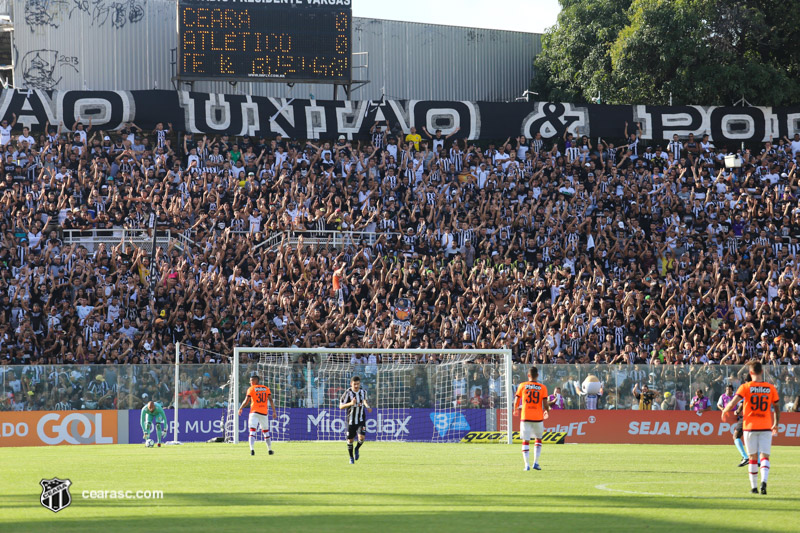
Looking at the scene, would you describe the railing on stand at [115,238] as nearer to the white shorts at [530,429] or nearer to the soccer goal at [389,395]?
the soccer goal at [389,395]

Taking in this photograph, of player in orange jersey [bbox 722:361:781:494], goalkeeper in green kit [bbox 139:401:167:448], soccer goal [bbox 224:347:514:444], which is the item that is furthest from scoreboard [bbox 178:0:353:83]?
player in orange jersey [bbox 722:361:781:494]

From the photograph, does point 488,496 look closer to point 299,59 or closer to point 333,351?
point 333,351

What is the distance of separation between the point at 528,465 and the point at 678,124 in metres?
30.9

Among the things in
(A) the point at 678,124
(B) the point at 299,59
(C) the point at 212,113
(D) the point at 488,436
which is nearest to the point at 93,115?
(C) the point at 212,113

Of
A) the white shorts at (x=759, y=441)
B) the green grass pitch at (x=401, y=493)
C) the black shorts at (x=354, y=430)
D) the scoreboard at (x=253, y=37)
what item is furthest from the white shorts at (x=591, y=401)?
the scoreboard at (x=253, y=37)

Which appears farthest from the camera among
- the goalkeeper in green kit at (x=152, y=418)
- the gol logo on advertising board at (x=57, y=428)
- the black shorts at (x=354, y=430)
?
the gol logo on advertising board at (x=57, y=428)

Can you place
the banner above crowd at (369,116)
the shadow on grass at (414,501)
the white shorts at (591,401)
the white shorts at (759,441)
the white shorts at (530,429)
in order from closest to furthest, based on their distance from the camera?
the shadow on grass at (414,501), the white shorts at (759,441), the white shorts at (530,429), the white shorts at (591,401), the banner above crowd at (369,116)

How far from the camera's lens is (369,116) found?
149ft

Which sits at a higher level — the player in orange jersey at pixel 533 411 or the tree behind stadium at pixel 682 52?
the tree behind stadium at pixel 682 52

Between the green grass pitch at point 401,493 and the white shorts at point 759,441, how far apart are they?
2.15 ft

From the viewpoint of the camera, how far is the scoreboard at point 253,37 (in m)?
42.6

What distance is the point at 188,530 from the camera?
37.6ft

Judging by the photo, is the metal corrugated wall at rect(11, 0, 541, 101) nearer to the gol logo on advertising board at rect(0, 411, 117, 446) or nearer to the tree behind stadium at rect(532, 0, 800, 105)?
the tree behind stadium at rect(532, 0, 800, 105)

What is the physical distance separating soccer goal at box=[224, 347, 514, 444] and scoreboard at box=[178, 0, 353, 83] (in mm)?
14758
